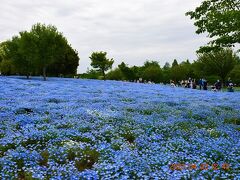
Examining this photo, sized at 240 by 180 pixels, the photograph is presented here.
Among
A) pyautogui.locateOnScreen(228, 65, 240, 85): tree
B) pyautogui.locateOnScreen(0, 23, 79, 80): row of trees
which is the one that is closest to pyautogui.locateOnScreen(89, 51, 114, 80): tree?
pyautogui.locateOnScreen(0, 23, 79, 80): row of trees

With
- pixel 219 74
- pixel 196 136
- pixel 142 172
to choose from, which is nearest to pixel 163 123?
pixel 196 136

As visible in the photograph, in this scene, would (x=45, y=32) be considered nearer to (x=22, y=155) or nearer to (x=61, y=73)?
(x=61, y=73)

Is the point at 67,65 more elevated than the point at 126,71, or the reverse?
the point at 67,65

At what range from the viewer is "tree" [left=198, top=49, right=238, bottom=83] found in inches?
3179

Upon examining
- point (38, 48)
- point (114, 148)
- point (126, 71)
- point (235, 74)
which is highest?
point (38, 48)

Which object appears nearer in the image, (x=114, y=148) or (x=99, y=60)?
(x=114, y=148)

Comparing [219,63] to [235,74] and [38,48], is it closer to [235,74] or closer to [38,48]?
[235,74]

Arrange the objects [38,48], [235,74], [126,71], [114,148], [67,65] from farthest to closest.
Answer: [126,71] < [235,74] < [67,65] < [38,48] < [114,148]

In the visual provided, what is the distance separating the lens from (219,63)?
81500 millimetres

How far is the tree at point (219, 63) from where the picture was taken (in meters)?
80.8

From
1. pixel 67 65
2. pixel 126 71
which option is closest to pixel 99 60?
pixel 67 65

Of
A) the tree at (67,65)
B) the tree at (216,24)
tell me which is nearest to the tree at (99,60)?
the tree at (67,65)

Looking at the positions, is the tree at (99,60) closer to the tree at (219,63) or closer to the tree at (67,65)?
the tree at (67,65)

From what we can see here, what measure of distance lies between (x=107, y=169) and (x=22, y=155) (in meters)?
2.24
